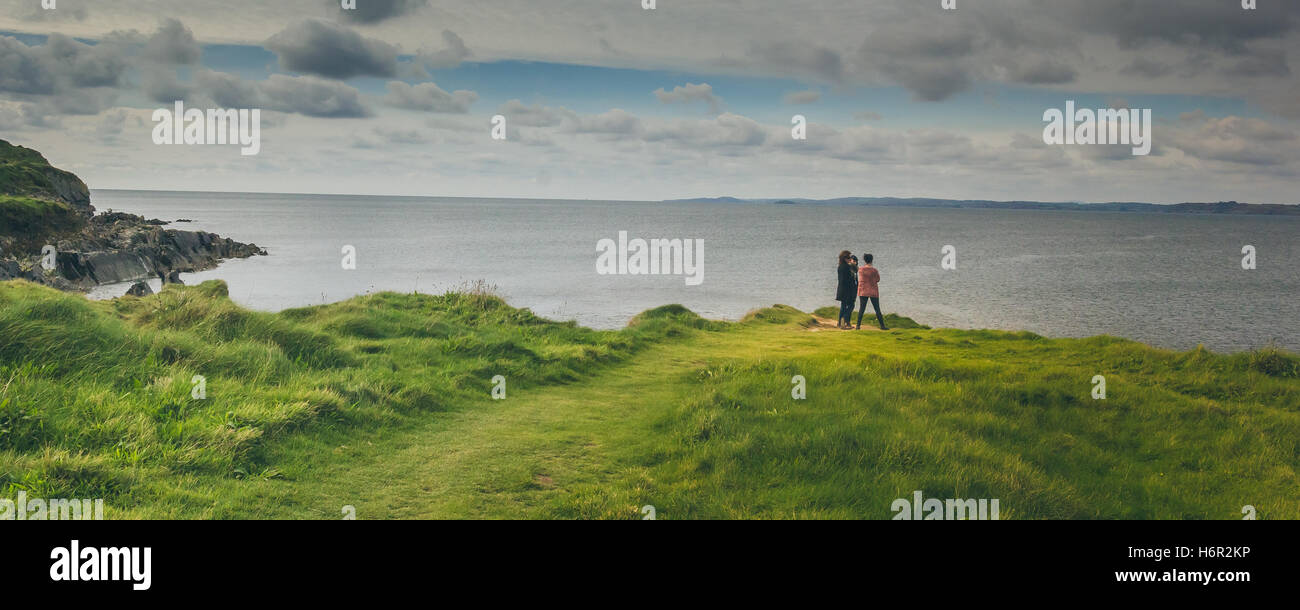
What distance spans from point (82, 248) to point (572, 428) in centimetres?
6260

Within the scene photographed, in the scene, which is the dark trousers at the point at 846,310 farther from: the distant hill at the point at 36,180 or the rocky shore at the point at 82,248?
the distant hill at the point at 36,180

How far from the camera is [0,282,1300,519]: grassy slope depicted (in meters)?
7.68

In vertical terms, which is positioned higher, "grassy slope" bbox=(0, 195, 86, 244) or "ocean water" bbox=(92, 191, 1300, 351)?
"grassy slope" bbox=(0, 195, 86, 244)

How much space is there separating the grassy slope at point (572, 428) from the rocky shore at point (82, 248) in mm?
37271

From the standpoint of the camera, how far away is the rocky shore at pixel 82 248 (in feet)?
160

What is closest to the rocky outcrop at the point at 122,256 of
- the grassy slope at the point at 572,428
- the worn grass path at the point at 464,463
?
the grassy slope at the point at 572,428

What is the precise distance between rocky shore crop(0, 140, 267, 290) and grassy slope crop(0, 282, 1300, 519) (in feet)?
122

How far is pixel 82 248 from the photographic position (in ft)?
186

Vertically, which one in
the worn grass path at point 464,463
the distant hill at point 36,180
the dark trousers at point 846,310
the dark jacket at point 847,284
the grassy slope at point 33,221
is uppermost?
the distant hill at point 36,180

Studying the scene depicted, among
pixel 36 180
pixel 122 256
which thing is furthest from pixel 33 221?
pixel 36 180

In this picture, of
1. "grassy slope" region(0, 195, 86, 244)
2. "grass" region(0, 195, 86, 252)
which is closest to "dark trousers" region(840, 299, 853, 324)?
"grass" region(0, 195, 86, 252)

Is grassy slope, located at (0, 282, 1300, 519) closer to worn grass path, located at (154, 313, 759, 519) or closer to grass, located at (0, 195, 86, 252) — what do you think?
worn grass path, located at (154, 313, 759, 519)
